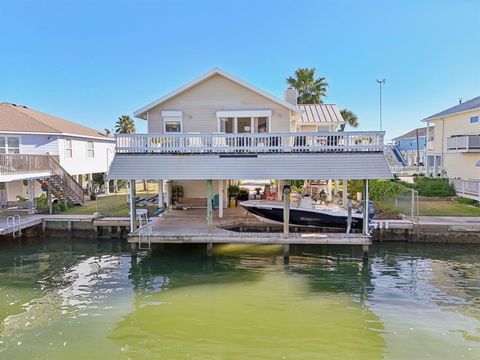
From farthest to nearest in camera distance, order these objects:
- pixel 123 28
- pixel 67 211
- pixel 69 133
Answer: pixel 123 28 < pixel 69 133 < pixel 67 211

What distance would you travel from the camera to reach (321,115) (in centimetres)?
2159

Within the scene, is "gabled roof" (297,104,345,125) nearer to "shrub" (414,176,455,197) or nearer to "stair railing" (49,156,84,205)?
"shrub" (414,176,455,197)

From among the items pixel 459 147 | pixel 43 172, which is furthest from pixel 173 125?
pixel 459 147

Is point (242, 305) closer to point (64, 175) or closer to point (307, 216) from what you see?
point (307, 216)

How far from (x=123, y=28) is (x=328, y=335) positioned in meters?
26.8

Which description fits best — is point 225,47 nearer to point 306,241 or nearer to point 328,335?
point 306,241

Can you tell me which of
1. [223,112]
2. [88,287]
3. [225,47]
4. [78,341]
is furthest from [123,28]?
[78,341]

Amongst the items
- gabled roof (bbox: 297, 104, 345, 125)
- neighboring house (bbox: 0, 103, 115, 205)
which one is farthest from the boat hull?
neighboring house (bbox: 0, 103, 115, 205)

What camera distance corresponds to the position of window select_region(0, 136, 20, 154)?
22.2 meters

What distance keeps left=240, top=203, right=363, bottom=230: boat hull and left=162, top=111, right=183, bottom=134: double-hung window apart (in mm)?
5887

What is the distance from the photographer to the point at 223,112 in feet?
59.5

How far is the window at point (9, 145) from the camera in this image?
2216cm

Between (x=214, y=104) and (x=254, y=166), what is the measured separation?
5776 mm

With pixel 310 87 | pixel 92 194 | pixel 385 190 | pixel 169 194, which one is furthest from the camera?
pixel 310 87
